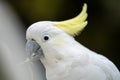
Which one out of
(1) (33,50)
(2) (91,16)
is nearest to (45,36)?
(1) (33,50)

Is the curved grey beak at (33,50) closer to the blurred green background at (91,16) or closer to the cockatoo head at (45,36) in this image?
the cockatoo head at (45,36)

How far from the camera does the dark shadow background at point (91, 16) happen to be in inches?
107

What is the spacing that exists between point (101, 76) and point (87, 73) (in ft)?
0.18

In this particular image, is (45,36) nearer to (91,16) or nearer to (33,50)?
(33,50)

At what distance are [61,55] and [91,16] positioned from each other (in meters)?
1.25

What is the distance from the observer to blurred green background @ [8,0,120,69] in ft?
8.91

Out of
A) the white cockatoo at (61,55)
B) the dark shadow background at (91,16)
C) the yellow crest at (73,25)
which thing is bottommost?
the dark shadow background at (91,16)

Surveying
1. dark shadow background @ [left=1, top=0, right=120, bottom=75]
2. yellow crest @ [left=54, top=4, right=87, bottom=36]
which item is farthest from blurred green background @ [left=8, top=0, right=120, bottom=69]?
yellow crest @ [left=54, top=4, right=87, bottom=36]

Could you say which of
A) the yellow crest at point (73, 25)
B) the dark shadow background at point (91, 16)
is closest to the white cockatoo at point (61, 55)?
the yellow crest at point (73, 25)

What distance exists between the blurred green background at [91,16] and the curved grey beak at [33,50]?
110 centimetres

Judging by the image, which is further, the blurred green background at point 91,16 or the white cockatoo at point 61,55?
the blurred green background at point 91,16

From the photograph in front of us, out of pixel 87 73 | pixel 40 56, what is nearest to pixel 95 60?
pixel 87 73

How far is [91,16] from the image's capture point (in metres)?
2.81

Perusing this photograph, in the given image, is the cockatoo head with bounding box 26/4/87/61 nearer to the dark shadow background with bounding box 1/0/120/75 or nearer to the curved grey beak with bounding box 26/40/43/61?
the curved grey beak with bounding box 26/40/43/61
